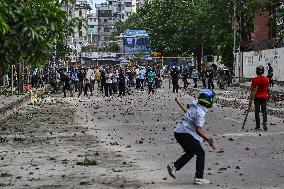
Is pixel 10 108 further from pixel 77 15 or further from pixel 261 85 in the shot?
pixel 77 15

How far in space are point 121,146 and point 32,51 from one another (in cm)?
806

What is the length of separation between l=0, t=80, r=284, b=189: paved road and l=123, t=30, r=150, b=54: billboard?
296 feet

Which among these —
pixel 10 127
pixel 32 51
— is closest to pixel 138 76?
pixel 10 127

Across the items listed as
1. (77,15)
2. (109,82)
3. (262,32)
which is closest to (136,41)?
(262,32)

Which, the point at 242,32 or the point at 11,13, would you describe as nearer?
the point at 11,13

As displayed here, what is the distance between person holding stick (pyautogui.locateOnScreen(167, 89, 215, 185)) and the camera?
1056 centimetres

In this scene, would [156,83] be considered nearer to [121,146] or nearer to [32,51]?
[121,146]

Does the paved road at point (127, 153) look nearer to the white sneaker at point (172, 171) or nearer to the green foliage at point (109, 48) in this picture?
the white sneaker at point (172, 171)

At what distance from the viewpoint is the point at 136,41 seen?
118875mm

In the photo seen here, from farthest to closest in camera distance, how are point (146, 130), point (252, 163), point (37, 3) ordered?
point (146, 130) < point (252, 163) < point (37, 3)

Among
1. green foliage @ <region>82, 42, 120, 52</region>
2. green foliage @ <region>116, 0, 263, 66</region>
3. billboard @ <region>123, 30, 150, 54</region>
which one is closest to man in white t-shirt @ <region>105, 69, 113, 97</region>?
green foliage @ <region>116, 0, 263, 66</region>

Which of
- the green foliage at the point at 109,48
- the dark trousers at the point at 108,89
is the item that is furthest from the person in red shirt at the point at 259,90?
the green foliage at the point at 109,48

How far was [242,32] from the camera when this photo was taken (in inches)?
2987

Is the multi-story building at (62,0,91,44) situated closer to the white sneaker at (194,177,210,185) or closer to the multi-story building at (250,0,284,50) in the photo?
the white sneaker at (194,177,210,185)
